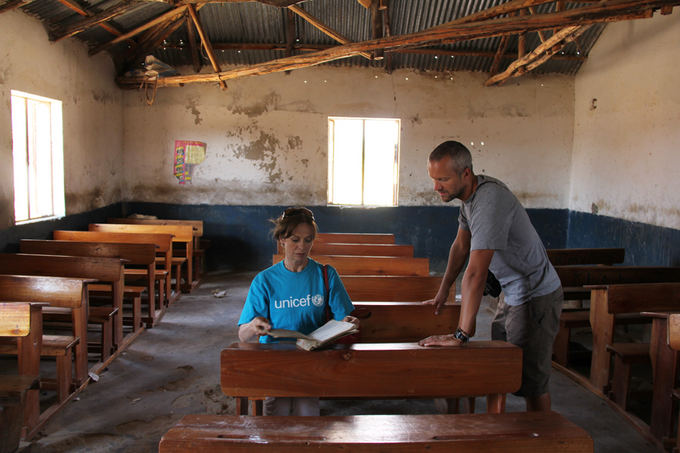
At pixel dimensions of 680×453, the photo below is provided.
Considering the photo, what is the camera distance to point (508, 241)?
2459 millimetres

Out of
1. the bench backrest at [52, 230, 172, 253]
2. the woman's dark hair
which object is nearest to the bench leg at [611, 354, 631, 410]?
the woman's dark hair

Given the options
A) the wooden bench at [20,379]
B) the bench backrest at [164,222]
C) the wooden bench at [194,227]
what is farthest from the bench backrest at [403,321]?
the bench backrest at [164,222]

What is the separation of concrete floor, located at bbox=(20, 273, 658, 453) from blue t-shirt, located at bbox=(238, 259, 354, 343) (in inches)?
53.4

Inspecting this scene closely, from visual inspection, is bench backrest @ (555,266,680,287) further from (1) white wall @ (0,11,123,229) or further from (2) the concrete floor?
(1) white wall @ (0,11,123,229)

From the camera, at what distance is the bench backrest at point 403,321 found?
299cm

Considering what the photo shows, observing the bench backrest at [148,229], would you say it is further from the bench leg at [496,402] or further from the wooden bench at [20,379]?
the bench leg at [496,402]

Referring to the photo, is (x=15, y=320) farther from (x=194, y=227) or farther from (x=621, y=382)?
(x=194, y=227)

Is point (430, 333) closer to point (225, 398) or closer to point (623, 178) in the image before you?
point (225, 398)

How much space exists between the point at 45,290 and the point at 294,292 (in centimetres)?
236

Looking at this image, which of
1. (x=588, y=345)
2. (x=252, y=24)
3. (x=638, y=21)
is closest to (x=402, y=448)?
(x=588, y=345)

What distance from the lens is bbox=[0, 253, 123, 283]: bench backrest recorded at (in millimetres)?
4559

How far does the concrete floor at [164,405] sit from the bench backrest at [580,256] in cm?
173

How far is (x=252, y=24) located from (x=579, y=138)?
586 cm

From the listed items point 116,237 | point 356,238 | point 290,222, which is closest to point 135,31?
point 116,237
